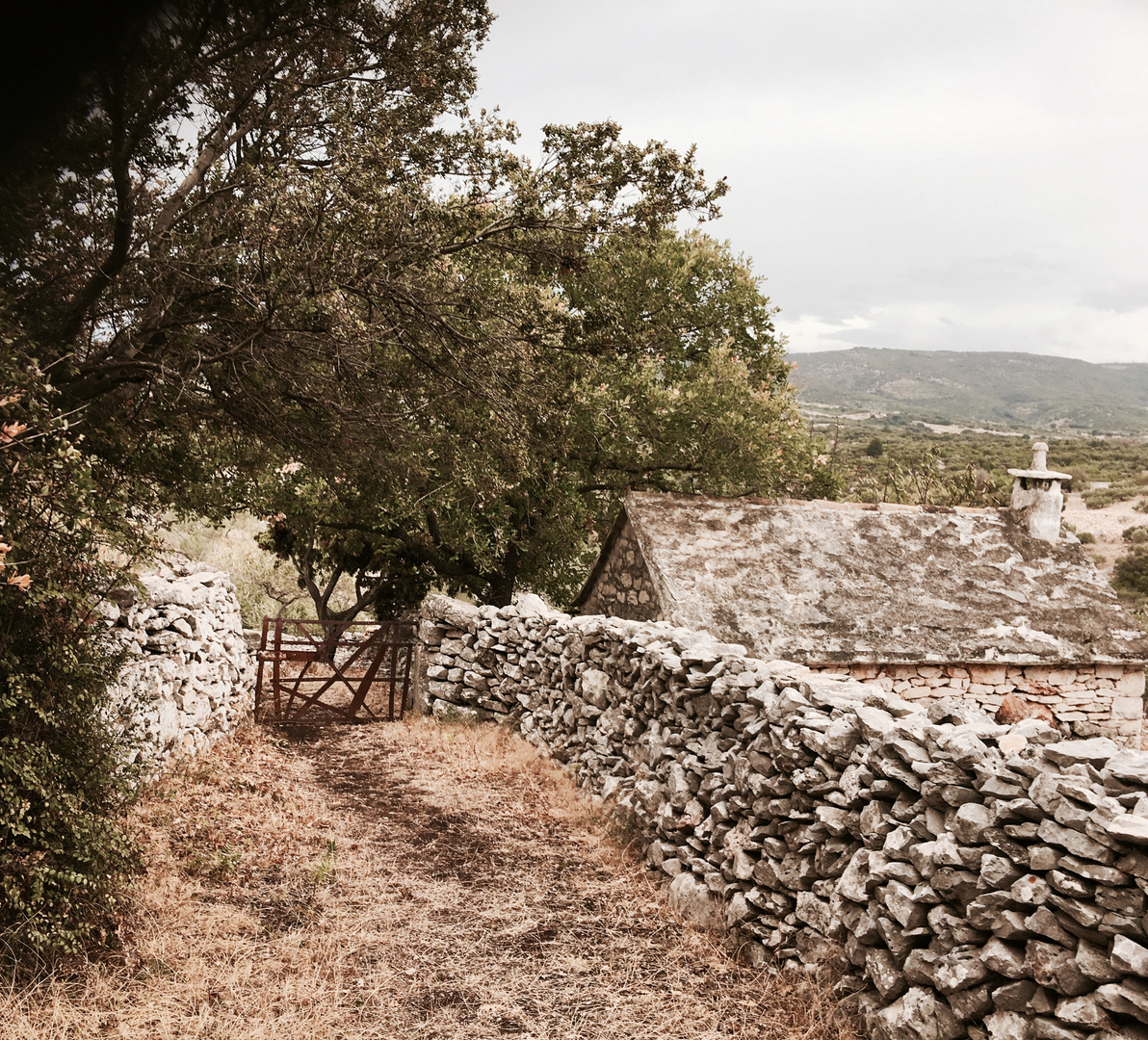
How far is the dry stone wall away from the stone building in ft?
12.8

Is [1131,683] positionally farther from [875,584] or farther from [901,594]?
[875,584]

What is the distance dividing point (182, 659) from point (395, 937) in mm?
5608

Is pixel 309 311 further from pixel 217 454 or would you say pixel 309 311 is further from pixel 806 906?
pixel 806 906

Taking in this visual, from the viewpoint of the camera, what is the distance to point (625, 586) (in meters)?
13.6

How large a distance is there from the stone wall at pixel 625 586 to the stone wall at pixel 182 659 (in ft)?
19.0

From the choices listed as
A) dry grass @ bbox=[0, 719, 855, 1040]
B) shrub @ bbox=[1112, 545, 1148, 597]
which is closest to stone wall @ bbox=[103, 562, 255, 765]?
dry grass @ bbox=[0, 719, 855, 1040]

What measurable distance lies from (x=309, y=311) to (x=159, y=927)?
192 inches

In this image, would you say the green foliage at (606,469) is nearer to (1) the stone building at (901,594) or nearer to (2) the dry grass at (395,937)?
(1) the stone building at (901,594)

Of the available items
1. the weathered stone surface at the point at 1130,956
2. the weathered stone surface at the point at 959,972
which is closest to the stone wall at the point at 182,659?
the weathered stone surface at the point at 959,972

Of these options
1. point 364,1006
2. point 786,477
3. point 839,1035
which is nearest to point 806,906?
point 839,1035

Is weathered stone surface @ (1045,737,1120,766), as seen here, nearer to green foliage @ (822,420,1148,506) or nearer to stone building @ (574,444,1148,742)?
stone building @ (574,444,1148,742)

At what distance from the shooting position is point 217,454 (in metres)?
9.30

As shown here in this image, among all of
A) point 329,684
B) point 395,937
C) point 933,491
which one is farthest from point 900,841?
point 933,491

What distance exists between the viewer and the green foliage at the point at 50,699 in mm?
4434
